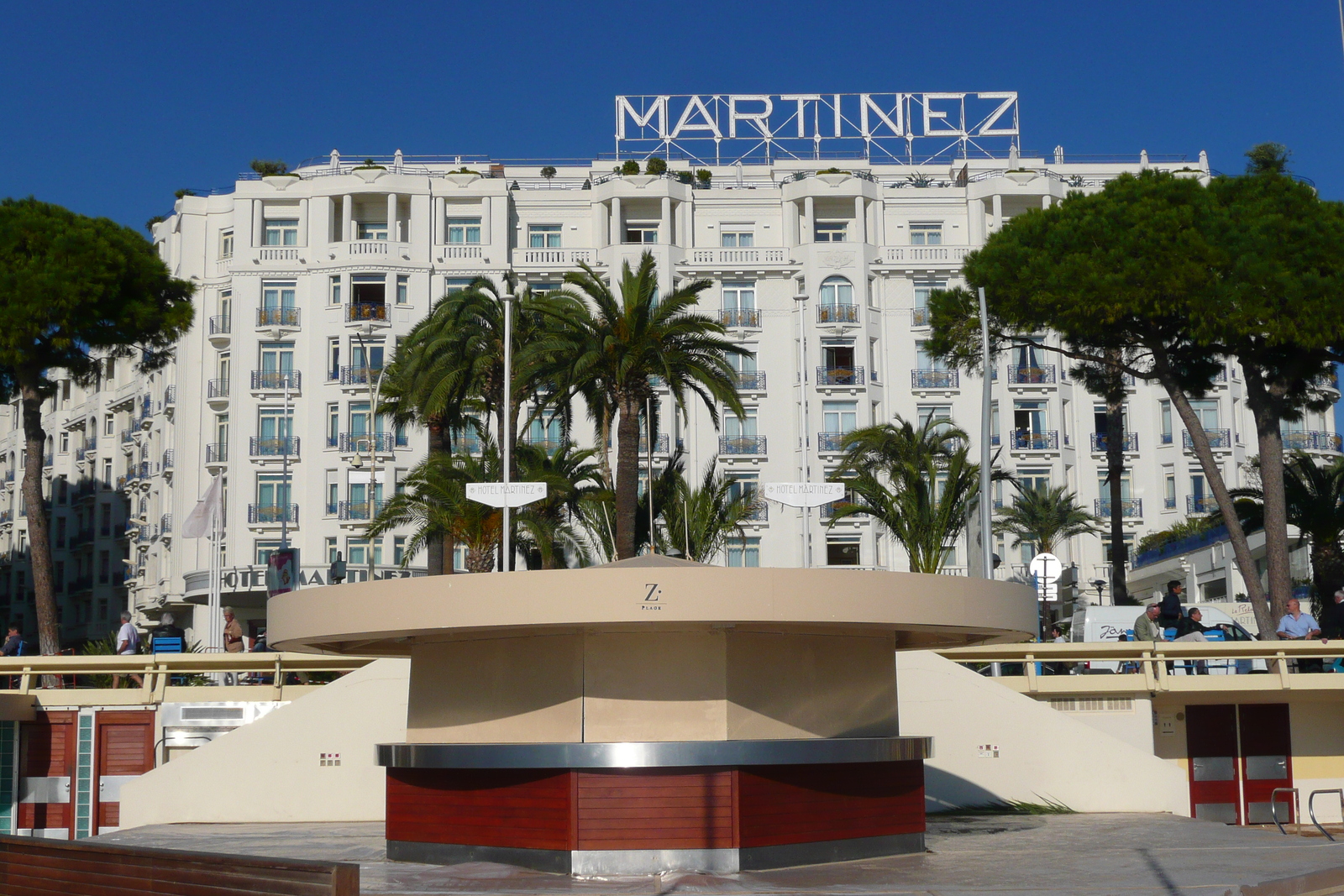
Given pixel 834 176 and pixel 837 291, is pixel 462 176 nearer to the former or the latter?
pixel 834 176

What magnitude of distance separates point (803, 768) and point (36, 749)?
1768 centimetres

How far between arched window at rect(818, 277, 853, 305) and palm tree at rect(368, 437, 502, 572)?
86.8ft

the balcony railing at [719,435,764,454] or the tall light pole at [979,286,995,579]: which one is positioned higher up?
the balcony railing at [719,435,764,454]

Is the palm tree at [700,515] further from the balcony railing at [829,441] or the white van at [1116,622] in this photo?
the balcony railing at [829,441]

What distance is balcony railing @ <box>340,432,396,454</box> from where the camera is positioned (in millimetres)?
61969

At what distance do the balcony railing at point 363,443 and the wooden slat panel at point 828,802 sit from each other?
47.0m

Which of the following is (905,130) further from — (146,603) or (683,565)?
(683,565)

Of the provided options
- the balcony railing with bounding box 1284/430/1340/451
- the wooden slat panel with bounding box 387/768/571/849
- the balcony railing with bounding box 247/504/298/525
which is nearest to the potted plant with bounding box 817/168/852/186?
the balcony railing with bounding box 1284/430/1340/451

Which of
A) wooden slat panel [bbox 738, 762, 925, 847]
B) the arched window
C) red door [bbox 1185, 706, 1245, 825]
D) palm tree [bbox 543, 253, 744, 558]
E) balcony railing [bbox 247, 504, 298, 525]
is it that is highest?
the arched window

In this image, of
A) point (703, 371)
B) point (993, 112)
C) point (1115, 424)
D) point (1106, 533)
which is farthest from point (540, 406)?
point (993, 112)

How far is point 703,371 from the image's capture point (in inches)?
1420

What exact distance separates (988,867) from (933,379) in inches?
1990

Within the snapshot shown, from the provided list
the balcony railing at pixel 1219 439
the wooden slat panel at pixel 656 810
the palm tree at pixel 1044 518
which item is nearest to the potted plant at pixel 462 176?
the palm tree at pixel 1044 518

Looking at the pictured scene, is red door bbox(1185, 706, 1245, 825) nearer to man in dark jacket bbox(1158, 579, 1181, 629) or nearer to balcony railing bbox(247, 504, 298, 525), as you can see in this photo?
man in dark jacket bbox(1158, 579, 1181, 629)
